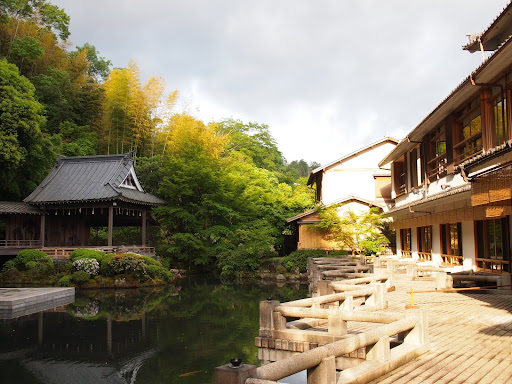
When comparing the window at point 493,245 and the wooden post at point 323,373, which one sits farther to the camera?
the window at point 493,245

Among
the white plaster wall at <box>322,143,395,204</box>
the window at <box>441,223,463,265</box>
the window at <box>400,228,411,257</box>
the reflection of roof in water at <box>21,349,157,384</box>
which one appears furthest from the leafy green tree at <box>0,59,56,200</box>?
the window at <box>441,223,463,265</box>

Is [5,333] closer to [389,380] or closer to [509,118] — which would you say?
[389,380]

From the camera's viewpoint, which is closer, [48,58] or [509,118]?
[509,118]

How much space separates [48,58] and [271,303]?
4350 centimetres

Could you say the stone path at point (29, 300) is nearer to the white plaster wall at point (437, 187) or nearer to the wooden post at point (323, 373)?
the wooden post at point (323, 373)

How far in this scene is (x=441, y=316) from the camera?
7.97 metres

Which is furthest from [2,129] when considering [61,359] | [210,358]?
[210,358]

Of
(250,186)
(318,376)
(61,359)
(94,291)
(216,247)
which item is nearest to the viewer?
(318,376)

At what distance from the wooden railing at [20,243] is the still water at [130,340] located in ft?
30.9

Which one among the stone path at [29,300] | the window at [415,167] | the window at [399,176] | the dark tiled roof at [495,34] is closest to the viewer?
the dark tiled roof at [495,34]

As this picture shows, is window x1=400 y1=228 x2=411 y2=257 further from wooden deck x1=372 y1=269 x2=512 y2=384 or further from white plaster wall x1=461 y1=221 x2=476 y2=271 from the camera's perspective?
wooden deck x1=372 y1=269 x2=512 y2=384

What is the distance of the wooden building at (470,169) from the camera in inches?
314

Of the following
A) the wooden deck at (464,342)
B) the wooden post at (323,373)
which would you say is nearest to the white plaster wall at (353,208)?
the wooden deck at (464,342)

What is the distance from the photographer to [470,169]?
30.6 feet
